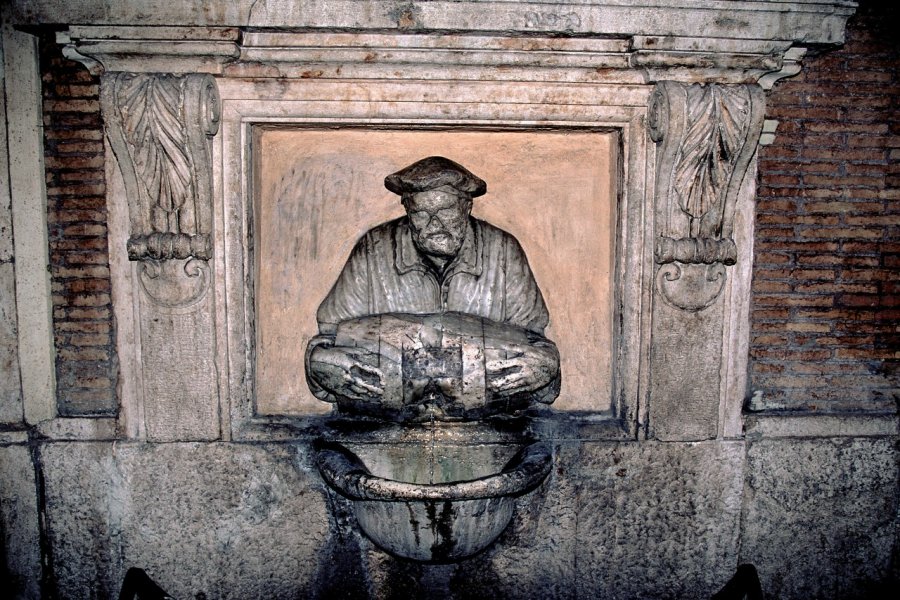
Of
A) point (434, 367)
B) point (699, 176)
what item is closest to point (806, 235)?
point (699, 176)

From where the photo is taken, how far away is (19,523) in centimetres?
314

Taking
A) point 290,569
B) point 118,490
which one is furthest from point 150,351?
point 290,569

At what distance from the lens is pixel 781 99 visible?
10.3ft

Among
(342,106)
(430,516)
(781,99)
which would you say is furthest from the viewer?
(781,99)

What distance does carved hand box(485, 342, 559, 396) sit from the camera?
2.81 meters

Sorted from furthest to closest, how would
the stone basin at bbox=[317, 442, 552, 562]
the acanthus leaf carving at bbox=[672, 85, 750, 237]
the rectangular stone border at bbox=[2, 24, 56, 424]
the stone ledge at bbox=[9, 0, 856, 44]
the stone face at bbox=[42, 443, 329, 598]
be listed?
the stone face at bbox=[42, 443, 329, 598] → the rectangular stone border at bbox=[2, 24, 56, 424] → the acanthus leaf carving at bbox=[672, 85, 750, 237] → the stone ledge at bbox=[9, 0, 856, 44] → the stone basin at bbox=[317, 442, 552, 562]

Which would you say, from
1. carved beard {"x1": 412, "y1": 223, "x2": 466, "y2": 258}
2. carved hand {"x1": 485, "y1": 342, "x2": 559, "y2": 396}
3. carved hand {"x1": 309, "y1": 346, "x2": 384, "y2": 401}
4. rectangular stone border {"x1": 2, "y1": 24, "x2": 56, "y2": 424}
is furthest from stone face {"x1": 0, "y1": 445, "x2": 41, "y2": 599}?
carved hand {"x1": 485, "y1": 342, "x2": 559, "y2": 396}

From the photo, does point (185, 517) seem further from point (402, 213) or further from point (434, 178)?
point (434, 178)

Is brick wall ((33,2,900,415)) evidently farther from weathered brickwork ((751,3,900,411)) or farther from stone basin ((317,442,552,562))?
stone basin ((317,442,552,562))

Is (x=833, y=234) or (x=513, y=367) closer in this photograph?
(x=513, y=367)

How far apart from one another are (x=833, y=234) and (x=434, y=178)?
196 cm

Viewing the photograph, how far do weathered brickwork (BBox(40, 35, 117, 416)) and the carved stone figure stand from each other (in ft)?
3.35

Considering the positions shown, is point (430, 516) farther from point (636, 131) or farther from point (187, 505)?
point (636, 131)

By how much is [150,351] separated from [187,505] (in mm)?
748
